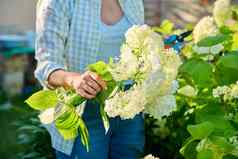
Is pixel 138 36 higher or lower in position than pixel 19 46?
higher

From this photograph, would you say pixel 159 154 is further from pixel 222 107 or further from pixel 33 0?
pixel 33 0

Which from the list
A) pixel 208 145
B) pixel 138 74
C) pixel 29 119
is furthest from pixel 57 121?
pixel 29 119

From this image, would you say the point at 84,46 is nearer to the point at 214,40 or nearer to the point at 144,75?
the point at 214,40

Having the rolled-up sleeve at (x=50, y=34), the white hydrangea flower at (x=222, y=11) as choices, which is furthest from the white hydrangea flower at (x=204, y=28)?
the rolled-up sleeve at (x=50, y=34)

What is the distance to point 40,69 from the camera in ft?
6.68

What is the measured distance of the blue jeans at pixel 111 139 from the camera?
2171 mm

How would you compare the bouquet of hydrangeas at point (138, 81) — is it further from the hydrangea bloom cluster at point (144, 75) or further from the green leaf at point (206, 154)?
the green leaf at point (206, 154)

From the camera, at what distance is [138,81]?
1573mm

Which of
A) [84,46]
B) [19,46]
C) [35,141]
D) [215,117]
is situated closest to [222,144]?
[215,117]

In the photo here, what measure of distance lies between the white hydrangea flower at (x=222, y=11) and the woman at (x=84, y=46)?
0.45 m

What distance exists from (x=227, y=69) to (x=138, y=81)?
0.51 meters

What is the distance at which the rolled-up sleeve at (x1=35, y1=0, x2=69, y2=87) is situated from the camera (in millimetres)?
2037

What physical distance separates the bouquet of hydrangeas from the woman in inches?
7.7

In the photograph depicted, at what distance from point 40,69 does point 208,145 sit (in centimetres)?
65
